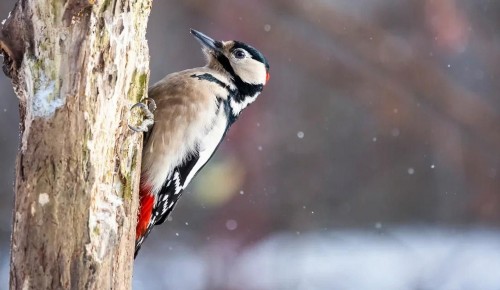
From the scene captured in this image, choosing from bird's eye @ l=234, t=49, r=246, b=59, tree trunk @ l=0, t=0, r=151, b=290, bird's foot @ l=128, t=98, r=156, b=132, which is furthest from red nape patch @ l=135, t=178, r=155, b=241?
bird's eye @ l=234, t=49, r=246, b=59

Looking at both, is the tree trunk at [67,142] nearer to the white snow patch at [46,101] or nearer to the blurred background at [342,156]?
the white snow patch at [46,101]

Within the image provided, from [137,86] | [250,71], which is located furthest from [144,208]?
[250,71]

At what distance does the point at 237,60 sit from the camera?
9.98ft

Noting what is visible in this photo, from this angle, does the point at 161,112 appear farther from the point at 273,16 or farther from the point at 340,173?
the point at 340,173

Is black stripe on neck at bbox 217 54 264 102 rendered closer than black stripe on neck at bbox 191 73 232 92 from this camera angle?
No

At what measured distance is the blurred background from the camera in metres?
5.84

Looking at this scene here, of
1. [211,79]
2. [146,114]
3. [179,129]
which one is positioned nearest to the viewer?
[146,114]

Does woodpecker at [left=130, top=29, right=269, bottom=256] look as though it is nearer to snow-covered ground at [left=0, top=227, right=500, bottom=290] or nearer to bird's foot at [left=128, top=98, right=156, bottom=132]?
bird's foot at [left=128, top=98, right=156, bottom=132]

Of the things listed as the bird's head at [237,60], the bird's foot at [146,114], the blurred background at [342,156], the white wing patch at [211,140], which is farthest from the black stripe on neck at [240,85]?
the blurred background at [342,156]

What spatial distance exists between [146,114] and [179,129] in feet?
0.91

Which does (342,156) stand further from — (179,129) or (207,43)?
(179,129)

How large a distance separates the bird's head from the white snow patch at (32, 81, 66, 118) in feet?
3.26

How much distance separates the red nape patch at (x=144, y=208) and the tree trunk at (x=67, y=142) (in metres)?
0.34

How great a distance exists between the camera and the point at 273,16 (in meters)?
5.95
